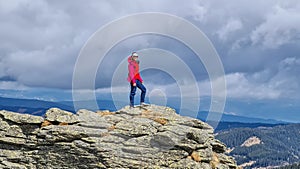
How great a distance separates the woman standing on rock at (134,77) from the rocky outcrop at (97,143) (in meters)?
2.90

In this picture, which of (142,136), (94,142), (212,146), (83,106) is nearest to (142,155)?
(142,136)

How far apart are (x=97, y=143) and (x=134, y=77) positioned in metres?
7.58

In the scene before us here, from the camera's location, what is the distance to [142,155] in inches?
1102

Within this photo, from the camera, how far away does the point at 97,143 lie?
28109 millimetres

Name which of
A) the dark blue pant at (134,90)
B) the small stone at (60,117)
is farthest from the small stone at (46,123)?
the dark blue pant at (134,90)

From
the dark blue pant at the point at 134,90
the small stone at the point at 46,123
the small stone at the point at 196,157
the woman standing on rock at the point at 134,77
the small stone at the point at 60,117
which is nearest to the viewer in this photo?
the small stone at the point at 196,157

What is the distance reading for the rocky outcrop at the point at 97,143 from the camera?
2784 centimetres

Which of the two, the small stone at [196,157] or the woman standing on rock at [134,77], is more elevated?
the woman standing on rock at [134,77]

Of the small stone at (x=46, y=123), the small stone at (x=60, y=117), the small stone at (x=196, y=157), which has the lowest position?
the small stone at (x=196, y=157)

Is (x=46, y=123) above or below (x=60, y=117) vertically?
below

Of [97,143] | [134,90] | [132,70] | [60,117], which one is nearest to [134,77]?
[132,70]

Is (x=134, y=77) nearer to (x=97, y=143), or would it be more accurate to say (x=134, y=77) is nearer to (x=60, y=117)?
(x=97, y=143)

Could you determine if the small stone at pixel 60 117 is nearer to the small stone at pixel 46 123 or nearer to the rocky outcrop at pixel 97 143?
the rocky outcrop at pixel 97 143

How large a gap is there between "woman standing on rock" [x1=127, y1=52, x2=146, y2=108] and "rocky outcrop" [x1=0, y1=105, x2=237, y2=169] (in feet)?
9.50
